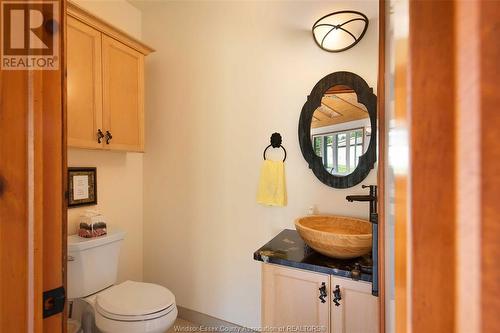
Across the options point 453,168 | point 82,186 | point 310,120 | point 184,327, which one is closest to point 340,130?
point 310,120

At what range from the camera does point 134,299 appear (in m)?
1.58

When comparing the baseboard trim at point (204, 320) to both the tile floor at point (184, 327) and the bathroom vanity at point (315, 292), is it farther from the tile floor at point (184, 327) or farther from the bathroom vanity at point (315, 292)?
the bathroom vanity at point (315, 292)

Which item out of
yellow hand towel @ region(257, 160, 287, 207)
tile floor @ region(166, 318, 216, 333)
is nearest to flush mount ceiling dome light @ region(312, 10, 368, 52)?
yellow hand towel @ region(257, 160, 287, 207)

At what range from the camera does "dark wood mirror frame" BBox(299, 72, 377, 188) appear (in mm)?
1549

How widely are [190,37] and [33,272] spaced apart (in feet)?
6.76

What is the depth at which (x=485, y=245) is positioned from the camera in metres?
0.24

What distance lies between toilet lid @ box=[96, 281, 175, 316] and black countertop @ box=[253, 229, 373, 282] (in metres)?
0.66

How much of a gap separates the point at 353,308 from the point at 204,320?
1.35m

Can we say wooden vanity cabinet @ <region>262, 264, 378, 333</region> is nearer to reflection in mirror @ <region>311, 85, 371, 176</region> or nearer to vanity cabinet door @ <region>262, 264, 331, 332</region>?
vanity cabinet door @ <region>262, 264, 331, 332</region>

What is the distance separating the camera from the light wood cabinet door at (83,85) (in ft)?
5.14

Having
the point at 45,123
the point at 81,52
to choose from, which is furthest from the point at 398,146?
the point at 81,52

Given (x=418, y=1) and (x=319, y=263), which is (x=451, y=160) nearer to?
(x=418, y=1)

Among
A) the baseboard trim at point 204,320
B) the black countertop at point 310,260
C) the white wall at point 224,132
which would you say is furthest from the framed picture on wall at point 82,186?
the black countertop at point 310,260
